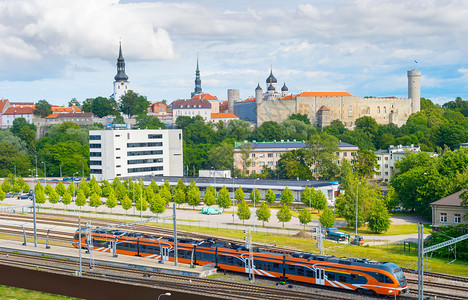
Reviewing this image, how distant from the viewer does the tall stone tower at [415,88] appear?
184 m

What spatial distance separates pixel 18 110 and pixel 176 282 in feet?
514

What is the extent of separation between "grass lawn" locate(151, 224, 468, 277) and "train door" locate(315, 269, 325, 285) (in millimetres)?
7874

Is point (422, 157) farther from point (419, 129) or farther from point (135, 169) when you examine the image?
point (419, 129)

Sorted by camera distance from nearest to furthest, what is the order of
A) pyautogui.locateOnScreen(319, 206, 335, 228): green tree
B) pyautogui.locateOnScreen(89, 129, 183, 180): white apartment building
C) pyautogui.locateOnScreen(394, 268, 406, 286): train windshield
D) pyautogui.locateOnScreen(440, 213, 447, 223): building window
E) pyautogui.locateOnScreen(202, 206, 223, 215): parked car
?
pyautogui.locateOnScreen(394, 268, 406, 286): train windshield → pyautogui.locateOnScreen(440, 213, 447, 223): building window → pyautogui.locateOnScreen(319, 206, 335, 228): green tree → pyautogui.locateOnScreen(202, 206, 223, 215): parked car → pyautogui.locateOnScreen(89, 129, 183, 180): white apartment building

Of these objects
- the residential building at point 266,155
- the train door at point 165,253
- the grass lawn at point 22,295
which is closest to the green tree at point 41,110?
the residential building at point 266,155

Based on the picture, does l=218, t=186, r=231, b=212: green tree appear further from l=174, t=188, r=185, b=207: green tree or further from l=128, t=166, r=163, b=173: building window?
l=128, t=166, r=163, b=173: building window

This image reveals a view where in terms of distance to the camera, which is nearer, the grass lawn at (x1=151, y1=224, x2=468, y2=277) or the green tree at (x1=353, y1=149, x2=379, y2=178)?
the grass lawn at (x1=151, y1=224, x2=468, y2=277)

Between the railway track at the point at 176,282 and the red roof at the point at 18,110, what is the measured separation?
462 ft

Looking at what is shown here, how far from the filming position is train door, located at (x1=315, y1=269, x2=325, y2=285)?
3291 cm

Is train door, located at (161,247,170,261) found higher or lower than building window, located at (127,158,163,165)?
lower

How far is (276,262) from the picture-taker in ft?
115

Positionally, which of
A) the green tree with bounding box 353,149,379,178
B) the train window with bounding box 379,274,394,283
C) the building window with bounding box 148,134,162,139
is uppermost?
the building window with bounding box 148,134,162,139

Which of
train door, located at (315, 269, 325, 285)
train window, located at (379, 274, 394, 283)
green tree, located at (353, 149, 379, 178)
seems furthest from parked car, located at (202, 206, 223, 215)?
train window, located at (379, 274, 394, 283)

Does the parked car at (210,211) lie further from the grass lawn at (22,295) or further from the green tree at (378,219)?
the grass lawn at (22,295)
